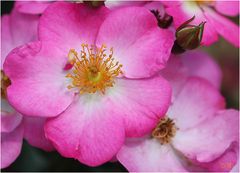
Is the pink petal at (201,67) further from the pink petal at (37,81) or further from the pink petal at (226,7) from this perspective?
the pink petal at (37,81)

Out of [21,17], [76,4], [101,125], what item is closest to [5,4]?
[21,17]

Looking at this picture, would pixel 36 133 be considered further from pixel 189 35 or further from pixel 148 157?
pixel 189 35

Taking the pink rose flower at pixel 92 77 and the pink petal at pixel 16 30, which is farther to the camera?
the pink petal at pixel 16 30

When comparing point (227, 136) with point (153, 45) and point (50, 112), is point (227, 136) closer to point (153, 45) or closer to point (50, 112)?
point (153, 45)

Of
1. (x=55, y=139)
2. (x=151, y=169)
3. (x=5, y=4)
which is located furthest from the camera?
(x=5, y=4)

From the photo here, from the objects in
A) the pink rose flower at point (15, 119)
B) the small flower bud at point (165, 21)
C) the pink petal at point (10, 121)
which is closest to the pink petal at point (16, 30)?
the pink rose flower at point (15, 119)

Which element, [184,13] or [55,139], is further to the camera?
[184,13]
